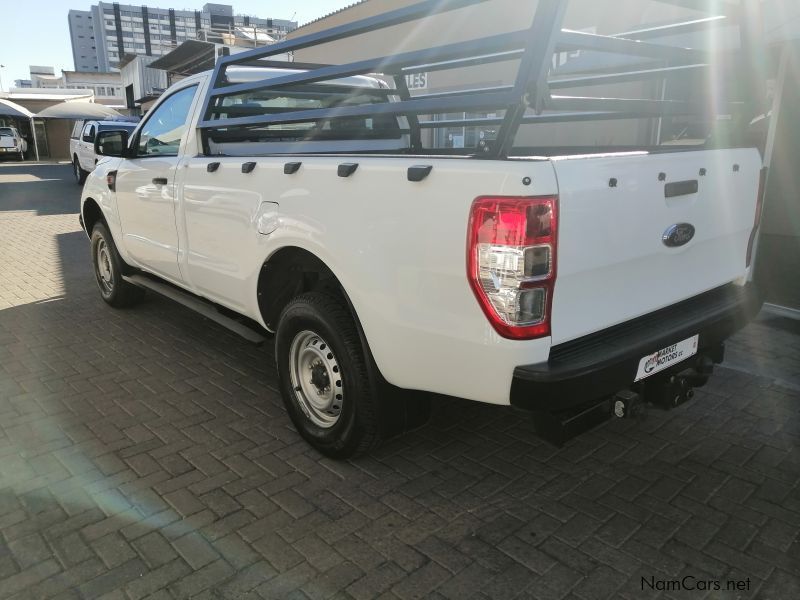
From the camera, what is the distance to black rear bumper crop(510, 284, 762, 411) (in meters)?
2.28

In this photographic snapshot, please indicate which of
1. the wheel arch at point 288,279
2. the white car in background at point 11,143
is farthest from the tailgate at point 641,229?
the white car in background at point 11,143

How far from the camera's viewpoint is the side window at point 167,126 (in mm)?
4488

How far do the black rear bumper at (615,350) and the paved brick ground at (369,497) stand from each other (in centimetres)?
69

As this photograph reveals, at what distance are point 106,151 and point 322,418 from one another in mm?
3118

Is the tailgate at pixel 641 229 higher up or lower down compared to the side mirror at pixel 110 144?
lower down

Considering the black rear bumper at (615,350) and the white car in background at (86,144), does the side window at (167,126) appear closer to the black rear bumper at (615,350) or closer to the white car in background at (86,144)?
the black rear bumper at (615,350)

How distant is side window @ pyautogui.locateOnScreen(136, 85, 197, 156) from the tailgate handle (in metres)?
3.25

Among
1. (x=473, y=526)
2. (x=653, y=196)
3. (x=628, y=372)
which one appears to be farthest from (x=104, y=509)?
(x=653, y=196)

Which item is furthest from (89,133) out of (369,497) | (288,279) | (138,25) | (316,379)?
(138,25)

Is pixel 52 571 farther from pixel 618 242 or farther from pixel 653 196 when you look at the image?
pixel 653 196

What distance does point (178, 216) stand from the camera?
428 cm

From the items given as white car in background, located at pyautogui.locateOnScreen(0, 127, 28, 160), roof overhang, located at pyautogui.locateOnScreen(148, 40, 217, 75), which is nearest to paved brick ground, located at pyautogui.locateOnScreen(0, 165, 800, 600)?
roof overhang, located at pyautogui.locateOnScreen(148, 40, 217, 75)

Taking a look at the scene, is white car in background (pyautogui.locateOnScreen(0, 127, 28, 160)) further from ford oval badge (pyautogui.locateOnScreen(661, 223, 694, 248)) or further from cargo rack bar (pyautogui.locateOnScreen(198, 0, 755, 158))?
ford oval badge (pyautogui.locateOnScreen(661, 223, 694, 248))

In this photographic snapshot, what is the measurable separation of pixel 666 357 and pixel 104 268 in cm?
534
